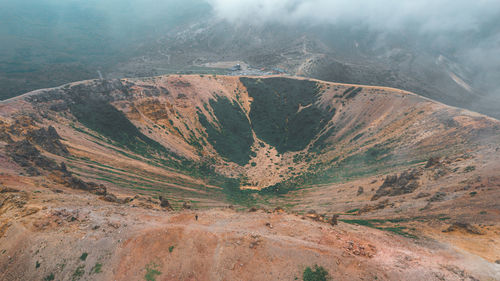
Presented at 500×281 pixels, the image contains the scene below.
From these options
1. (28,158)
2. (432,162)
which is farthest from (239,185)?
(432,162)

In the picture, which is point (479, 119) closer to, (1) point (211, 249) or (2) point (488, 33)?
(1) point (211, 249)

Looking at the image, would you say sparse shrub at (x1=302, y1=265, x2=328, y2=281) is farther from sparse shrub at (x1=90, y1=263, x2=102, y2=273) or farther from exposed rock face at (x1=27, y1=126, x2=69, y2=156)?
exposed rock face at (x1=27, y1=126, x2=69, y2=156)

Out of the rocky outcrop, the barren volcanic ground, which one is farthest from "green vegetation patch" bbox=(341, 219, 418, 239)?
the rocky outcrop

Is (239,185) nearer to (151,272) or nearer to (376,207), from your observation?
(376,207)

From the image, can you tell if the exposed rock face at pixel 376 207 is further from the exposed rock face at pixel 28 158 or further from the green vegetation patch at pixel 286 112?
the exposed rock face at pixel 28 158

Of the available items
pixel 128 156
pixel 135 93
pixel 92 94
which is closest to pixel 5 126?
pixel 128 156

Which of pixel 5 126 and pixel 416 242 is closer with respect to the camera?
pixel 416 242

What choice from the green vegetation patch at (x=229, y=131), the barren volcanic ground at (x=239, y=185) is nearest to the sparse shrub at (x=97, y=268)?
the barren volcanic ground at (x=239, y=185)
